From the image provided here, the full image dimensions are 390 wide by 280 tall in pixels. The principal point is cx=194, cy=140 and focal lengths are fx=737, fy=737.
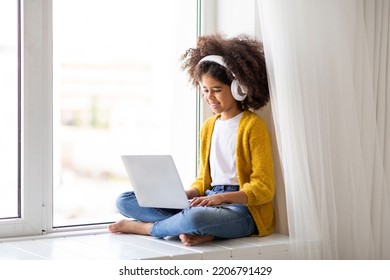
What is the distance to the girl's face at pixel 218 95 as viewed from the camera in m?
2.49

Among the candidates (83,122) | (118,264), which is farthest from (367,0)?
(118,264)

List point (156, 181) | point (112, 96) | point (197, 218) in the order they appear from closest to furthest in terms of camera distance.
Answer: point (197, 218) → point (156, 181) → point (112, 96)

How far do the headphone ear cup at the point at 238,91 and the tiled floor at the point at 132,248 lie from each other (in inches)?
18.6

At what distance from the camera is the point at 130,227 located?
8.16ft

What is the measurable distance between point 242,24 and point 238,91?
1.05 feet

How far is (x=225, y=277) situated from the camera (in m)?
2.16

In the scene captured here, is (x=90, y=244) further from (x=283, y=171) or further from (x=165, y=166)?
(x=283, y=171)

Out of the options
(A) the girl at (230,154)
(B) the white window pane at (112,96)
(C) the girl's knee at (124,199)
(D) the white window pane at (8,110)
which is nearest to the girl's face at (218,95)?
(A) the girl at (230,154)

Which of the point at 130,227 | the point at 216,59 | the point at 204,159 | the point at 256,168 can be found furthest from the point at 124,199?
the point at 216,59

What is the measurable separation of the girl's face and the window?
0.21 meters

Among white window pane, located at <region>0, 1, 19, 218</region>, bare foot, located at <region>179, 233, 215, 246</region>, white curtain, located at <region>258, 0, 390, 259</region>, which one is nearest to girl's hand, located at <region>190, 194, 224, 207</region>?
bare foot, located at <region>179, 233, 215, 246</region>

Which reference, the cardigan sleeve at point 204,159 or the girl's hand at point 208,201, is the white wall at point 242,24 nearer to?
the cardigan sleeve at point 204,159

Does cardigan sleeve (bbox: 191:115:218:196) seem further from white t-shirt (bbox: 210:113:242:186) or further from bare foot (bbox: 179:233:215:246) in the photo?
bare foot (bbox: 179:233:215:246)

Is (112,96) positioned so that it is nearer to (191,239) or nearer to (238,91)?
(238,91)
